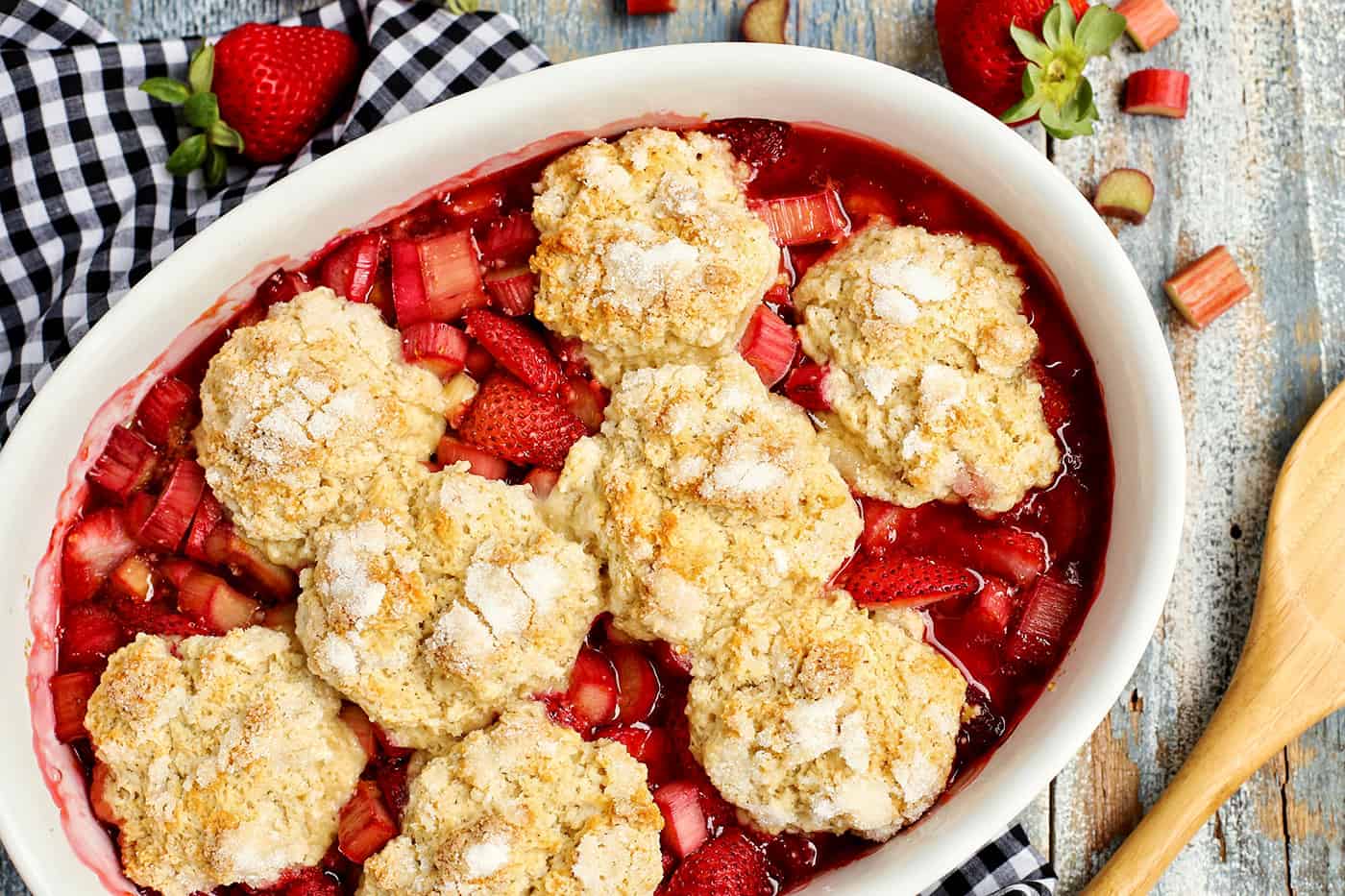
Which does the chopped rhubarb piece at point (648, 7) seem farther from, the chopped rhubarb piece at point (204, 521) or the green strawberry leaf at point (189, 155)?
the chopped rhubarb piece at point (204, 521)

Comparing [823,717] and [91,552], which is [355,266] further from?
[823,717]

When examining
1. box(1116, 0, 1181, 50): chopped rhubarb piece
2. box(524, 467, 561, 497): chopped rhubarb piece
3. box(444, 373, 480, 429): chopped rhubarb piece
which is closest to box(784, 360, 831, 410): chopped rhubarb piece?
box(524, 467, 561, 497): chopped rhubarb piece

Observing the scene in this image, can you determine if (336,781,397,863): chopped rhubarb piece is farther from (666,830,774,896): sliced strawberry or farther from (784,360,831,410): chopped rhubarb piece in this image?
(784,360,831,410): chopped rhubarb piece

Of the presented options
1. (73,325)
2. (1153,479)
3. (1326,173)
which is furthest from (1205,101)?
(73,325)

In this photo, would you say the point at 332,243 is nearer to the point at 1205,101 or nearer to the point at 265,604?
the point at 265,604

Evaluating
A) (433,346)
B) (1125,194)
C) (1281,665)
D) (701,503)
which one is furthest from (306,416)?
(1281,665)

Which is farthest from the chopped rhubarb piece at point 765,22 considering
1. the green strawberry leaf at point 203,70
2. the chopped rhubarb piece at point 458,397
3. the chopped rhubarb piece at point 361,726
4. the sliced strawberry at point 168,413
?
the chopped rhubarb piece at point 361,726
